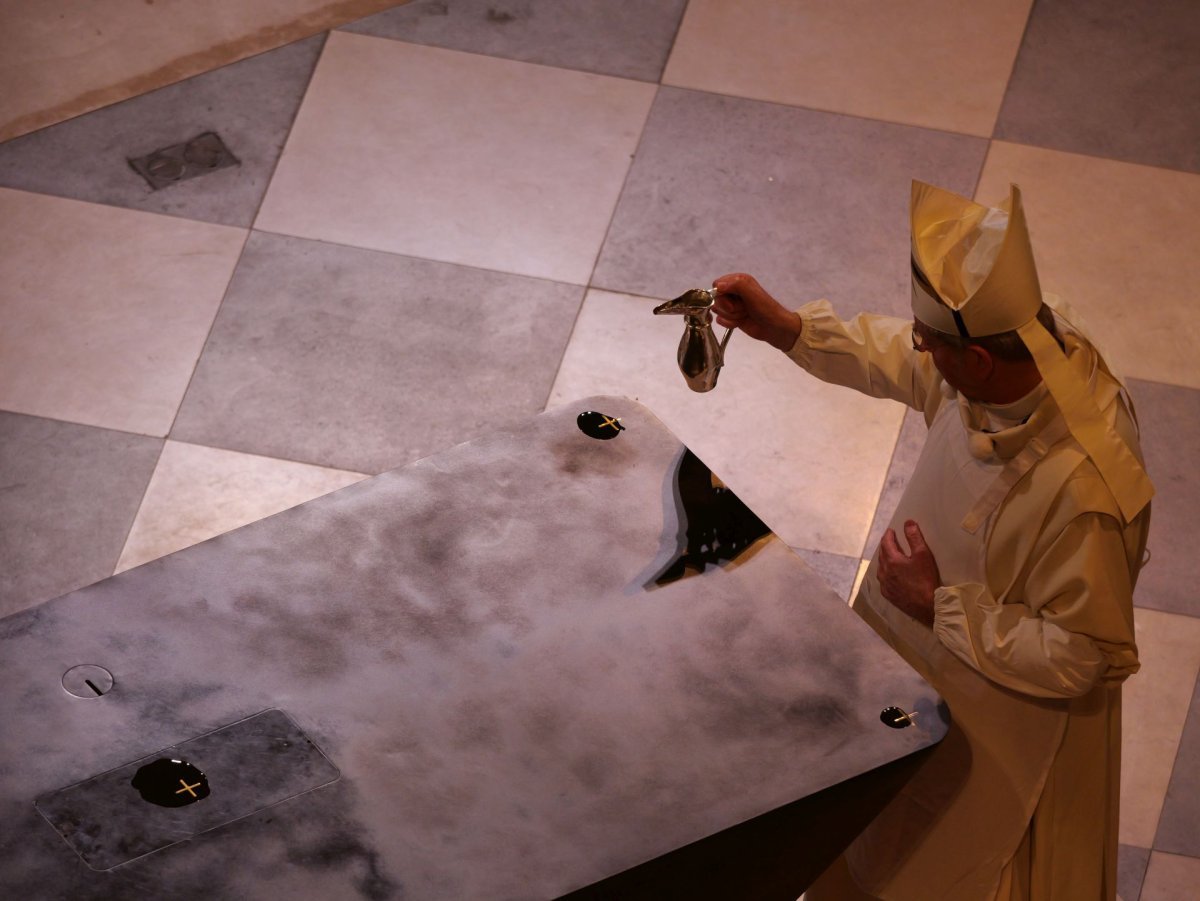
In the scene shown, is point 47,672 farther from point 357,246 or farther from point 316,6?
point 316,6

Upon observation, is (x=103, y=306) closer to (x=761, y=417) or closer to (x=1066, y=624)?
(x=761, y=417)

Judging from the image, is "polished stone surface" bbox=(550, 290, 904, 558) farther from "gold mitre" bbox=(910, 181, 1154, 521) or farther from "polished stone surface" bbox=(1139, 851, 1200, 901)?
"gold mitre" bbox=(910, 181, 1154, 521)

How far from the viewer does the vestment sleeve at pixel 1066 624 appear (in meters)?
2.11

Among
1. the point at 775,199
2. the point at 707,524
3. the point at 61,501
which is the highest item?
the point at 707,524

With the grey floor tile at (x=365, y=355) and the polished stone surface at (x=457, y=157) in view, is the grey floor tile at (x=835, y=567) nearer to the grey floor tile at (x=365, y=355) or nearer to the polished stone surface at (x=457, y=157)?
the grey floor tile at (x=365, y=355)

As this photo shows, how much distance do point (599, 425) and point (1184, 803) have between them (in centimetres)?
147

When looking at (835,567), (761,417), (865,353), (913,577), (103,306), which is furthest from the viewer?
(103,306)

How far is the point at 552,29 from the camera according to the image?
4.45m

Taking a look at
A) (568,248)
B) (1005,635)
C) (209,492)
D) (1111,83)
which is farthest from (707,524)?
(1111,83)

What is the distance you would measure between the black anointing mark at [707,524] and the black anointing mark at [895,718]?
1.11 ft

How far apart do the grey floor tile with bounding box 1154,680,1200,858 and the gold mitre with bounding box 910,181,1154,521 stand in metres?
1.23

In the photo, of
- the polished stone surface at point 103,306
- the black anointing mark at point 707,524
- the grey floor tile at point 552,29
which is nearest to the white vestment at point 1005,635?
the black anointing mark at point 707,524

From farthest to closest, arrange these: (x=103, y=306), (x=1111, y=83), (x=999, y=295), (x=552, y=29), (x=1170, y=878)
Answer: (x=552, y=29) → (x=1111, y=83) → (x=103, y=306) → (x=1170, y=878) → (x=999, y=295)


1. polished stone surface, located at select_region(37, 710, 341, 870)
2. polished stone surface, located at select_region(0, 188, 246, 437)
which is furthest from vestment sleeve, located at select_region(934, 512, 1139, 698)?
polished stone surface, located at select_region(0, 188, 246, 437)
